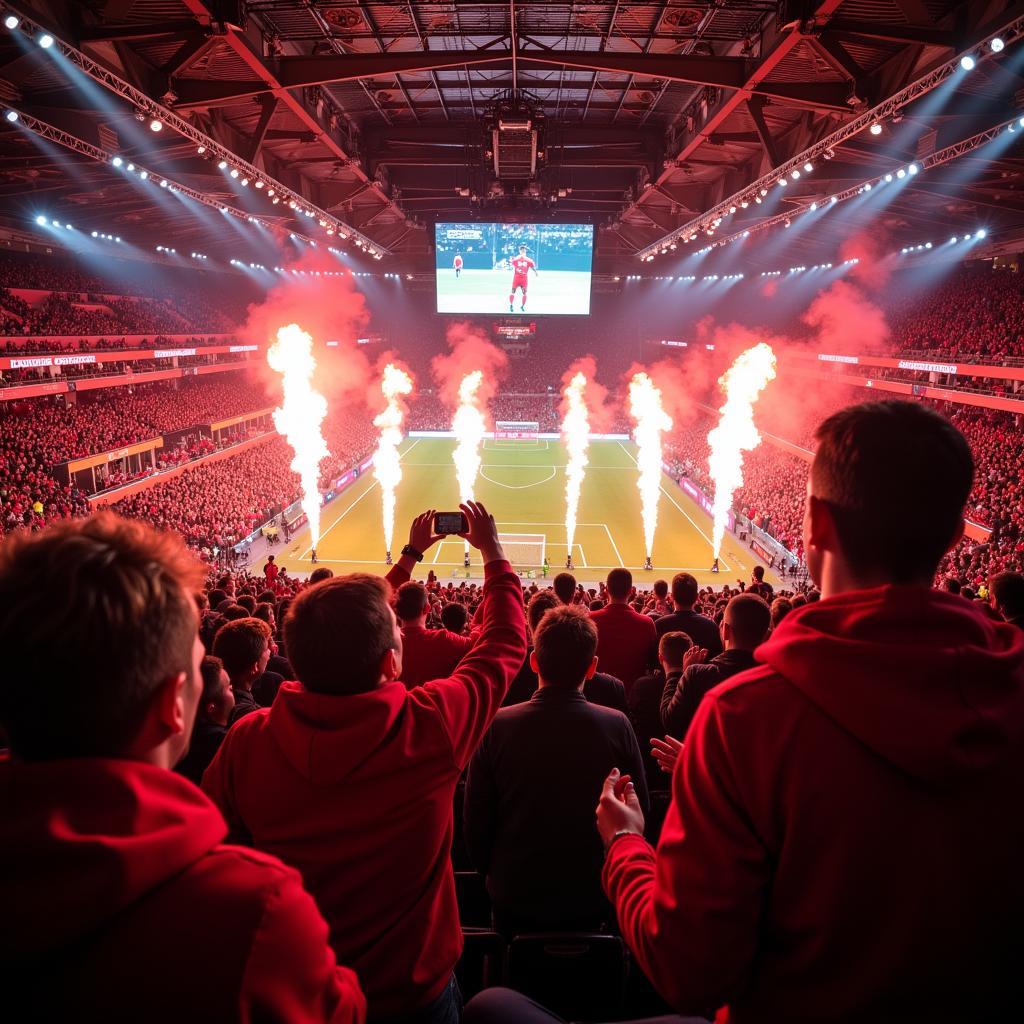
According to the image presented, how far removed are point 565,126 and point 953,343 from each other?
23452 millimetres

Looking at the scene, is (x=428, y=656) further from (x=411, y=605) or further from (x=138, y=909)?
(x=138, y=909)

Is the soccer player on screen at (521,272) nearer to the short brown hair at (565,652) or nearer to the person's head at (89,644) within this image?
the short brown hair at (565,652)

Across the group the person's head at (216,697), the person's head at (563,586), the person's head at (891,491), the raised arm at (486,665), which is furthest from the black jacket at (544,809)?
the person's head at (563,586)

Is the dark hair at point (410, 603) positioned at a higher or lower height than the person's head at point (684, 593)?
higher

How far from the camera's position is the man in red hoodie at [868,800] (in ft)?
5.10

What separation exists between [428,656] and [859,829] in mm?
4910

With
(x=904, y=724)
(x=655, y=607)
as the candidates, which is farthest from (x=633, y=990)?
(x=655, y=607)

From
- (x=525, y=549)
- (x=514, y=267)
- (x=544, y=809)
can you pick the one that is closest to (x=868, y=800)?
(x=544, y=809)

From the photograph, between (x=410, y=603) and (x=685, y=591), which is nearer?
(x=410, y=603)

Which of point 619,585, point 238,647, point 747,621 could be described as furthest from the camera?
point 619,585

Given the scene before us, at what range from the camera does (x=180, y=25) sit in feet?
38.5

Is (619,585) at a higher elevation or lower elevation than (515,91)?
lower

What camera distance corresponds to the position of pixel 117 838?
4.21 feet

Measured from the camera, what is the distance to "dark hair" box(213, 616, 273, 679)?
5.61 m
